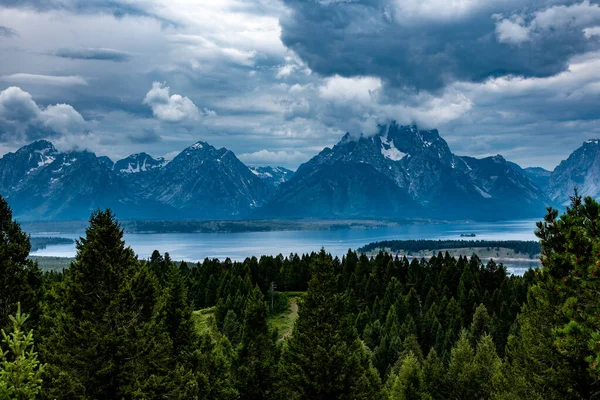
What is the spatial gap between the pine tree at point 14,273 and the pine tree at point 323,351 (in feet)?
60.5

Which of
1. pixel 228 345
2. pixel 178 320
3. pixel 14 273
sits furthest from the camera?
pixel 228 345

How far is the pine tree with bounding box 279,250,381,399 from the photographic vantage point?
36344 mm

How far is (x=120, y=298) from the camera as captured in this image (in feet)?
81.9

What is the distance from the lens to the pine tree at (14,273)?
103ft

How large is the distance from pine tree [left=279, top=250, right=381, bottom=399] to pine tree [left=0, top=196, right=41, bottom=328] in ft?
60.5

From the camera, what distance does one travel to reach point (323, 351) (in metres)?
36.0

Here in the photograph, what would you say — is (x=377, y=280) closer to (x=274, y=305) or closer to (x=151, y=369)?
(x=274, y=305)

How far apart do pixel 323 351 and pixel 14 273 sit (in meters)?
21.2

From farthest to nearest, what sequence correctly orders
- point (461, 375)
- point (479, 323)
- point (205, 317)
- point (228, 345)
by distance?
1. point (205, 317)
2. point (479, 323)
3. point (228, 345)
4. point (461, 375)

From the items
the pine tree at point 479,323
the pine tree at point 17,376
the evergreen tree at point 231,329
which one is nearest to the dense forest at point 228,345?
the pine tree at point 17,376

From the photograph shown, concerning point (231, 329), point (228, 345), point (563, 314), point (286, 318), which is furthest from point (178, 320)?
point (286, 318)

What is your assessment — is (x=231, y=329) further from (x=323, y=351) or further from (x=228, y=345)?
(x=323, y=351)

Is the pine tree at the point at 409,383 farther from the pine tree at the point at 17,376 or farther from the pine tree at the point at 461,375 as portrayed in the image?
the pine tree at the point at 17,376

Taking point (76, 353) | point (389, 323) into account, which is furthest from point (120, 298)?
point (389, 323)
